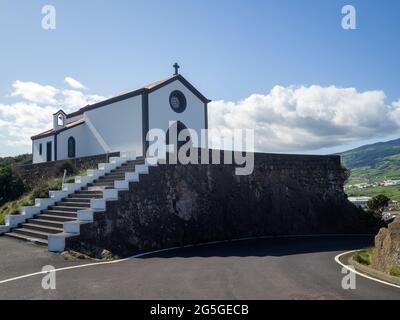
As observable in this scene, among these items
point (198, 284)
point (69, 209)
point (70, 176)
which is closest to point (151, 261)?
point (198, 284)

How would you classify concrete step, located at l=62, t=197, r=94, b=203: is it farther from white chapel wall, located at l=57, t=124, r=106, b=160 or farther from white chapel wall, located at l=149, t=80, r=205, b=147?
white chapel wall, located at l=57, t=124, r=106, b=160

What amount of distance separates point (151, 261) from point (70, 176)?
386 inches

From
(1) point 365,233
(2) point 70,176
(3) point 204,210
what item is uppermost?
(2) point 70,176

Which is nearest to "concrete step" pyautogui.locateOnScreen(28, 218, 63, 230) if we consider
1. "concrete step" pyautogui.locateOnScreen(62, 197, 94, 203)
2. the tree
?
"concrete step" pyautogui.locateOnScreen(62, 197, 94, 203)

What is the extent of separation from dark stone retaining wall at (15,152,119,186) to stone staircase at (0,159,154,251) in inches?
62.7

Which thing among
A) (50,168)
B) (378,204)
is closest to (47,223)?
(50,168)

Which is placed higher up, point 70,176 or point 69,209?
point 70,176

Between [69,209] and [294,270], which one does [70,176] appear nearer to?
[69,209]

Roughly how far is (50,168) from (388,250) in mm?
17385

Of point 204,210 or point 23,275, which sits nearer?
point 23,275

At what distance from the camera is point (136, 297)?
7027mm

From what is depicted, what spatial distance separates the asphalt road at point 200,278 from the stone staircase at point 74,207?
2.51 feet

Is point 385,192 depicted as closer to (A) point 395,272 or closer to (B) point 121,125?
(B) point 121,125
